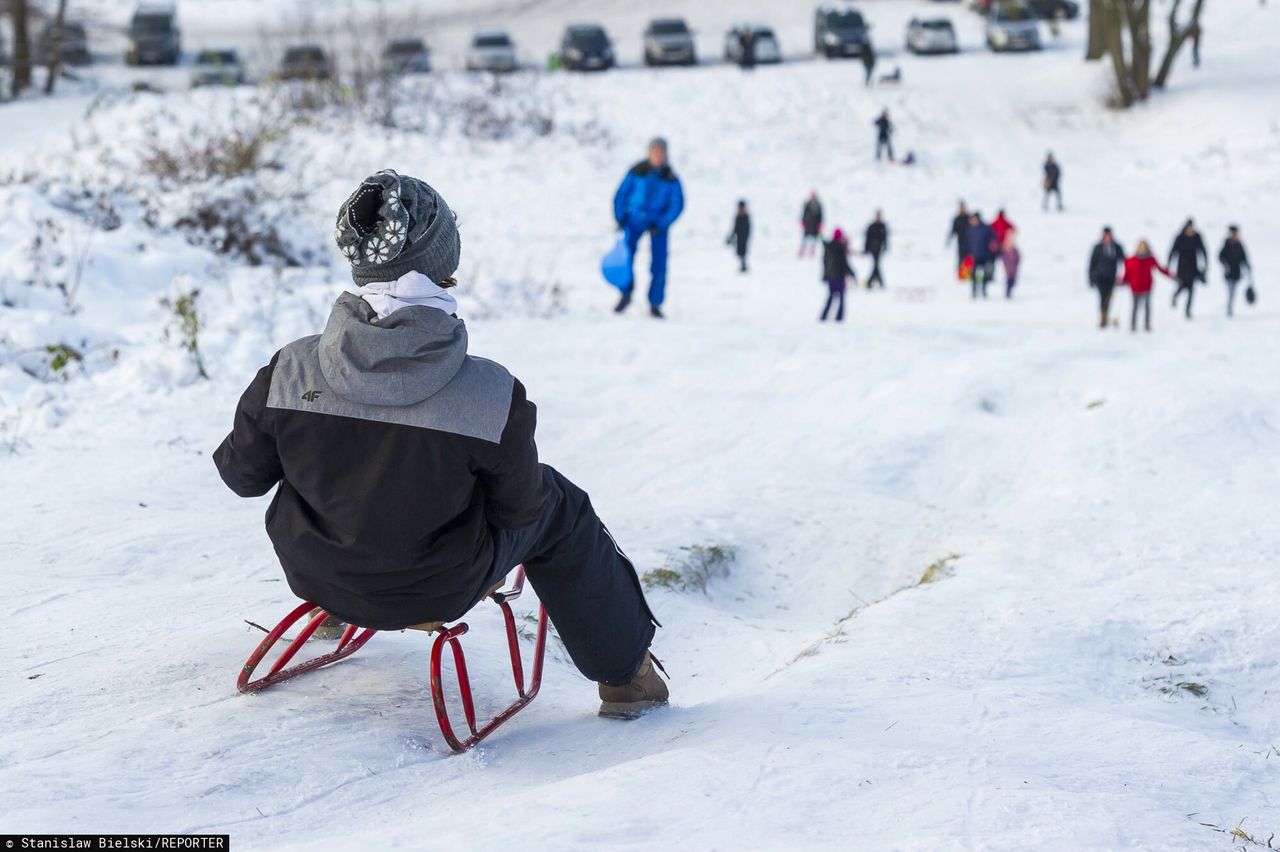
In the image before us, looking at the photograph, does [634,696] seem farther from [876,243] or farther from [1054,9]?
[1054,9]

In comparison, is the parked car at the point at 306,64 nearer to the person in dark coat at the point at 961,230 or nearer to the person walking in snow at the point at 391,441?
the person in dark coat at the point at 961,230

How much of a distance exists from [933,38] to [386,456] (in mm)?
35910

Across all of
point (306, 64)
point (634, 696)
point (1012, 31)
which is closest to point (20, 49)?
point (306, 64)

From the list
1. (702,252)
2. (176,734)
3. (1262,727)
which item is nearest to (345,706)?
(176,734)

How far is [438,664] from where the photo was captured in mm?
3488

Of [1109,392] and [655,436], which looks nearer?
[655,436]

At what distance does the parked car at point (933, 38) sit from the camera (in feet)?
119

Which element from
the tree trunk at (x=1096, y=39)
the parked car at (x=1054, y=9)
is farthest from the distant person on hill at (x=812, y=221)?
the parked car at (x=1054, y=9)

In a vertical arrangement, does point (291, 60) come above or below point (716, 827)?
above

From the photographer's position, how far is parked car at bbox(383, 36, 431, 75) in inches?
1201

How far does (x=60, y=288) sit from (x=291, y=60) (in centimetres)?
2340

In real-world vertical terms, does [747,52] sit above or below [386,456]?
above

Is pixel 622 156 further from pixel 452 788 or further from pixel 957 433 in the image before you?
pixel 452 788

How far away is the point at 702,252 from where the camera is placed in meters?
20.5
